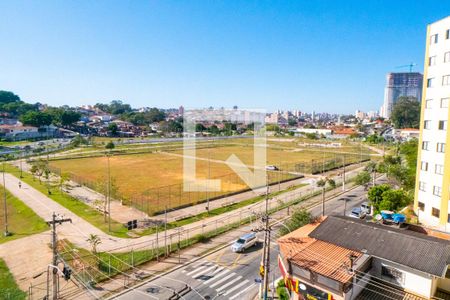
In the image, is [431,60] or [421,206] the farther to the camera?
[421,206]

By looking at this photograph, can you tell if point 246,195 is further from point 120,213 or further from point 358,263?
point 358,263

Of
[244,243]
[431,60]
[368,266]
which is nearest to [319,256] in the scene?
[368,266]

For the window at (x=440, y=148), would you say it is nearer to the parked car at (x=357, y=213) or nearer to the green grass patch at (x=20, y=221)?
the parked car at (x=357, y=213)

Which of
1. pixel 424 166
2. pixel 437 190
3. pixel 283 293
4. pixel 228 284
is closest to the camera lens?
pixel 283 293

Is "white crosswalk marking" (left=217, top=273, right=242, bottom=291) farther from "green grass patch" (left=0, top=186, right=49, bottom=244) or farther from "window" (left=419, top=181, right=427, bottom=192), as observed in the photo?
"window" (left=419, top=181, right=427, bottom=192)

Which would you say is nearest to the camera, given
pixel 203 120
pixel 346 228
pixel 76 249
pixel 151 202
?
pixel 346 228

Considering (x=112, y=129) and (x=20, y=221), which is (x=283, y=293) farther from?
(x=112, y=129)

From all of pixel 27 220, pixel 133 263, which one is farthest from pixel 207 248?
pixel 27 220

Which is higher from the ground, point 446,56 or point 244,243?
point 446,56
